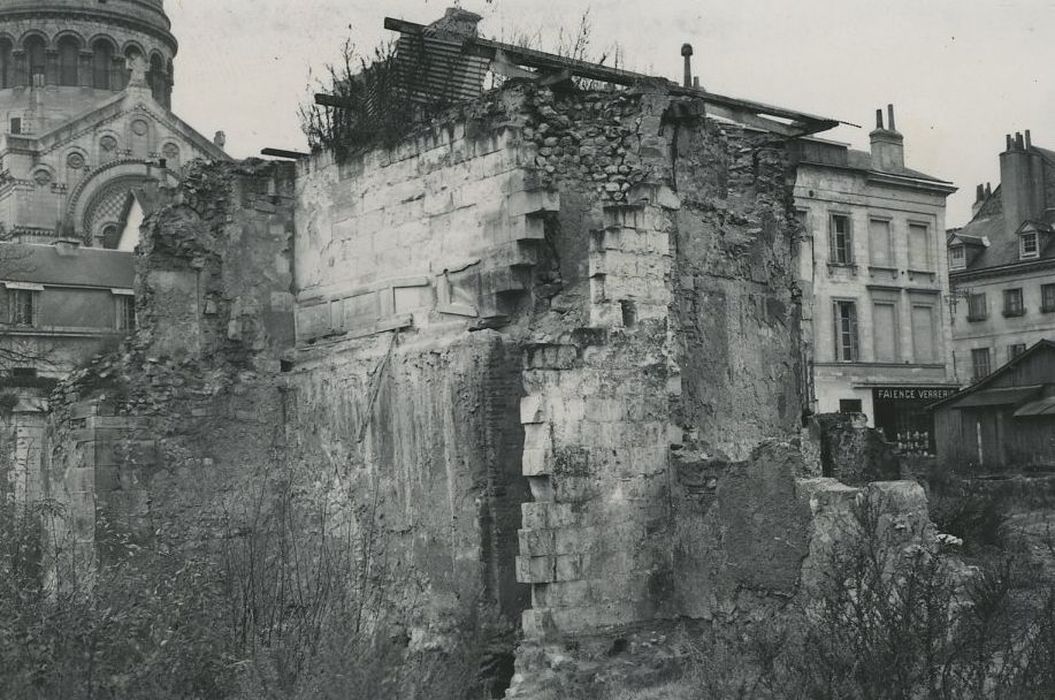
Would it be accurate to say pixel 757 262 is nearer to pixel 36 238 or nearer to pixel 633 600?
pixel 633 600

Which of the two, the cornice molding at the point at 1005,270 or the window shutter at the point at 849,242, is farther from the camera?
the cornice molding at the point at 1005,270

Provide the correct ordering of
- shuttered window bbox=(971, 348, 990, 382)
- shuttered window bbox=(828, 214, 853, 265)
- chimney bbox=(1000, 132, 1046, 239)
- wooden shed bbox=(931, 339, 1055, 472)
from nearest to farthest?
wooden shed bbox=(931, 339, 1055, 472)
shuttered window bbox=(828, 214, 853, 265)
chimney bbox=(1000, 132, 1046, 239)
shuttered window bbox=(971, 348, 990, 382)

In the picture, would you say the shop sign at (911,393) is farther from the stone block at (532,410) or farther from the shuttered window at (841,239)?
the stone block at (532,410)

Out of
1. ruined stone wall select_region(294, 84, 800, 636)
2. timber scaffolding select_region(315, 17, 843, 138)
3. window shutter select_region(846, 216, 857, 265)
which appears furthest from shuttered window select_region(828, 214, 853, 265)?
ruined stone wall select_region(294, 84, 800, 636)

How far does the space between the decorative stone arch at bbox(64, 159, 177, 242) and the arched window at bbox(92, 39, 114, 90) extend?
634 cm

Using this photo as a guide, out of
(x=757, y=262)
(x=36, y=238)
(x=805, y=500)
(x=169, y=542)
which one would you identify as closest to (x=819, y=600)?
(x=805, y=500)

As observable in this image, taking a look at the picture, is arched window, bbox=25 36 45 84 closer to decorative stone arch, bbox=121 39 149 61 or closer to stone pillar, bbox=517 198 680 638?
decorative stone arch, bbox=121 39 149 61

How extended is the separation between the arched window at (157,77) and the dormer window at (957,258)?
30.1 m

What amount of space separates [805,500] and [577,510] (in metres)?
1.62

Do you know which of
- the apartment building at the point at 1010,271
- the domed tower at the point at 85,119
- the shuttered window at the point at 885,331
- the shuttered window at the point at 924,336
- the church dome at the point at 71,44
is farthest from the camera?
the church dome at the point at 71,44

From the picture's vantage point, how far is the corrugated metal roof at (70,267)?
31219mm

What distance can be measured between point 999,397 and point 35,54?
37432mm

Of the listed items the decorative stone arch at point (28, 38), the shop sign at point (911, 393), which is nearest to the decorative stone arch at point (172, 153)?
the decorative stone arch at point (28, 38)

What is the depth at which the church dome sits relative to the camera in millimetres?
48531
